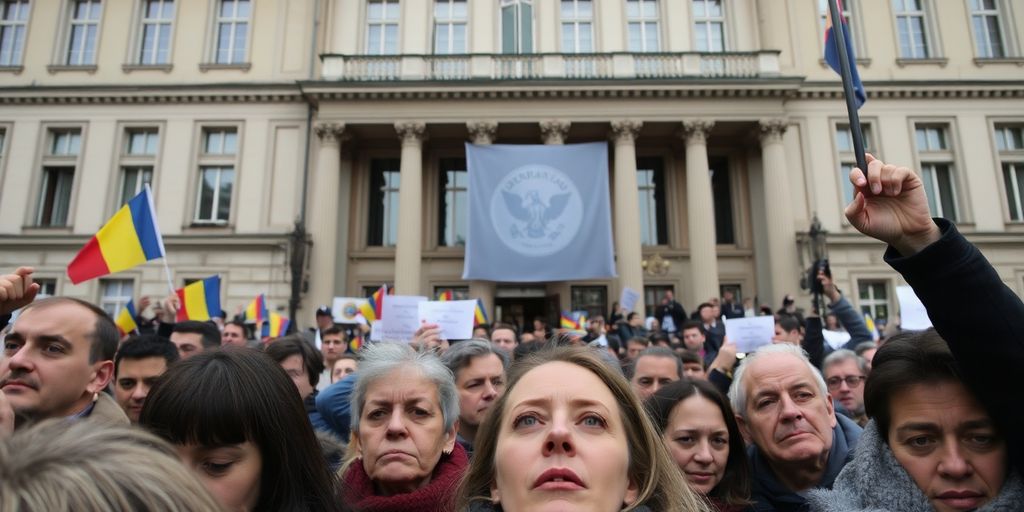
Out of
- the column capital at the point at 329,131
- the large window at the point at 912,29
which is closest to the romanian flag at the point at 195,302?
the column capital at the point at 329,131

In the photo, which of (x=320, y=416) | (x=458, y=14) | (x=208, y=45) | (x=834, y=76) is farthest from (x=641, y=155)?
(x=320, y=416)

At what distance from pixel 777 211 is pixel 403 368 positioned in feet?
62.9

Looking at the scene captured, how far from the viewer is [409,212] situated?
63.7 ft

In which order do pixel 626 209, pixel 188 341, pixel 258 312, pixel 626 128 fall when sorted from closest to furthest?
pixel 188 341, pixel 258 312, pixel 626 209, pixel 626 128

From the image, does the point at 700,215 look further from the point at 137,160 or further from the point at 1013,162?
the point at 137,160

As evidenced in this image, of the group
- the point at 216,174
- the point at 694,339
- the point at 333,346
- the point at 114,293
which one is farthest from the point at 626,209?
the point at 114,293

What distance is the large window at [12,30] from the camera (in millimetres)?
22609

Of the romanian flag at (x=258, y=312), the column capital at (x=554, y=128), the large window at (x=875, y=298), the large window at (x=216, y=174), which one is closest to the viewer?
A: the romanian flag at (x=258, y=312)

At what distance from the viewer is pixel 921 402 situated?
206cm

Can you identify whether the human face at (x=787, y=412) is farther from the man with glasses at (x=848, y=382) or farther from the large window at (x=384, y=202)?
the large window at (x=384, y=202)

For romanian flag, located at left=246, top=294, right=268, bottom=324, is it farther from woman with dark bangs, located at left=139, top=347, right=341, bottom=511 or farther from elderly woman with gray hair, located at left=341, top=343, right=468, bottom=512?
woman with dark bangs, located at left=139, top=347, right=341, bottom=511

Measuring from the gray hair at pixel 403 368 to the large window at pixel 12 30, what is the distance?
1087 inches

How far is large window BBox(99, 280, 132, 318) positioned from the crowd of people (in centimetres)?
2046

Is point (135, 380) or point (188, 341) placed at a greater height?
point (188, 341)
